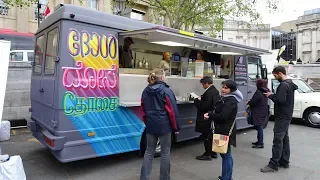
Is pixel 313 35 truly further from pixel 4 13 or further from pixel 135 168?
pixel 135 168

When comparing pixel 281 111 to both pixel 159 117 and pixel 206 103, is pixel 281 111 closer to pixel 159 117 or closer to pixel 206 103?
pixel 206 103

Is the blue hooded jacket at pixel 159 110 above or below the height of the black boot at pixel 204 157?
above

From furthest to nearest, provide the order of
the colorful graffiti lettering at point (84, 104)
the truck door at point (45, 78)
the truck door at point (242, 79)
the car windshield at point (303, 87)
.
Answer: the car windshield at point (303, 87) → the truck door at point (242, 79) → the truck door at point (45, 78) → the colorful graffiti lettering at point (84, 104)

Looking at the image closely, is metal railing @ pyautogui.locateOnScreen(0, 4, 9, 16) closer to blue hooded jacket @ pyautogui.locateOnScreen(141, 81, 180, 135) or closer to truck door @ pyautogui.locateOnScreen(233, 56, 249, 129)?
truck door @ pyautogui.locateOnScreen(233, 56, 249, 129)

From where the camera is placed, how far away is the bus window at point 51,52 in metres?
4.73

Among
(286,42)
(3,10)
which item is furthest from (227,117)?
(286,42)

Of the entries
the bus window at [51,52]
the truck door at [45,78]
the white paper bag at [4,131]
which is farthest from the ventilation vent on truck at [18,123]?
the bus window at [51,52]

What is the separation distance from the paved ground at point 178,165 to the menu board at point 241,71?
2.12 metres

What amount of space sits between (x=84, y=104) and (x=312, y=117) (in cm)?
→ 868

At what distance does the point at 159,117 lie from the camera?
4.04m

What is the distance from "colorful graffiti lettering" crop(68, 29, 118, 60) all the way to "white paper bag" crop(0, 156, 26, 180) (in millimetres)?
1874

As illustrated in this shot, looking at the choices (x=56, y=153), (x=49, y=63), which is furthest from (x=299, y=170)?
(x=49, y=63)

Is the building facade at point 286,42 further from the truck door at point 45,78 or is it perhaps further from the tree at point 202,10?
the truck door at point 45,78

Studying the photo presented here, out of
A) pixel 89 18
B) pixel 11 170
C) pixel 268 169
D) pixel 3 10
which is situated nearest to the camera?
pixel 11 170
